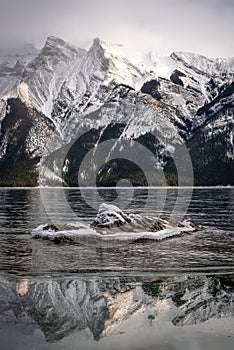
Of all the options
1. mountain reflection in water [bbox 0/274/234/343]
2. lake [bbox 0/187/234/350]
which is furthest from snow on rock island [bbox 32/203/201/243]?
mountain reflection in water [bbox 0/274/234/343]

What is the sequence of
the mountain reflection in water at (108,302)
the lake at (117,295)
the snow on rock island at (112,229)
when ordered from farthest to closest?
the snow on rock island at (112,229), the mountain reflection in water at (108,302), the lake at (117,295)

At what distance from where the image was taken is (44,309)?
2269 centimetres

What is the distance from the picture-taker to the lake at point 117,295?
19.0 meters

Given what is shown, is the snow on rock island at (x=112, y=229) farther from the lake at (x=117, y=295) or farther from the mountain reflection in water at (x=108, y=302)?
the mountain reflection in water at (x=108, y=302)

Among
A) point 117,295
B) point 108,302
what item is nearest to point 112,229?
point 117,295

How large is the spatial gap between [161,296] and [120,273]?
20.9ft

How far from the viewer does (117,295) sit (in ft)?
84.1

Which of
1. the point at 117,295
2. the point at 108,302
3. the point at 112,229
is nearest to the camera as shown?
the point at 108,302

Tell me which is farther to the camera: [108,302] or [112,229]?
[112,229]

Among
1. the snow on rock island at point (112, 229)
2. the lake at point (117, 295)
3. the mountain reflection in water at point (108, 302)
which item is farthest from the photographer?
the snow on rock island at point (112, 229)

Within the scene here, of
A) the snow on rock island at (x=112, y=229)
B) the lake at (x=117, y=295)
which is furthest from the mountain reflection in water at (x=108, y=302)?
the snow on rock island at (x=112, y=229)

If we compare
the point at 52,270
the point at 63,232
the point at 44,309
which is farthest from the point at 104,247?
the point at 44,309

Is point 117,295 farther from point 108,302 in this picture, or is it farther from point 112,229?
point 112,229

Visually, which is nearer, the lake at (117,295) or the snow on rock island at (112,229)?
the lake at (117,295)
